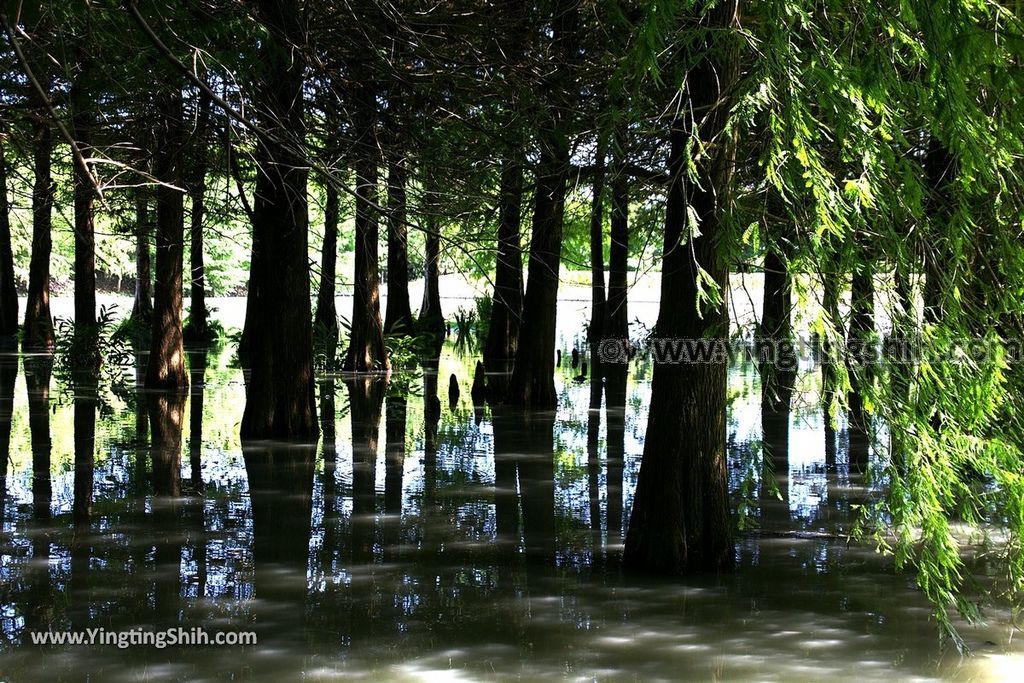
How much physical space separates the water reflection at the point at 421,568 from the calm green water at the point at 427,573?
0.8 inches

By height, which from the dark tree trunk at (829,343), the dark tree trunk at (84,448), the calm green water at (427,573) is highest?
the dark tree trunk at (829,343)

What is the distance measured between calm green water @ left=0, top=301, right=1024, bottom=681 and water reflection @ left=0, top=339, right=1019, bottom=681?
2 centimetres

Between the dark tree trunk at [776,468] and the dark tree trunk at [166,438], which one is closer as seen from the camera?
Result: the dark tree trunk at [776,468]

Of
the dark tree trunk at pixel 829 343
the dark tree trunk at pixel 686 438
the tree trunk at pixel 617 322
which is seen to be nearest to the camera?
the dark tree trunk at pixel 829 343

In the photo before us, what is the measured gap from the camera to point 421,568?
795 cm

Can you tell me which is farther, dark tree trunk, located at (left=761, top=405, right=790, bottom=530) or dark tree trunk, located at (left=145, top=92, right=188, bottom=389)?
dark tree trunk, located at (left=145, top=92, right=188, bottom=389)

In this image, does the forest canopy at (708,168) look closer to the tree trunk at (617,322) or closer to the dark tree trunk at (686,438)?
the dark tree trunk at (686,438)

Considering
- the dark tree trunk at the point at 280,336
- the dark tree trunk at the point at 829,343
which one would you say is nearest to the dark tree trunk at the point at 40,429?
the dark tree trunk at the point at 280,336

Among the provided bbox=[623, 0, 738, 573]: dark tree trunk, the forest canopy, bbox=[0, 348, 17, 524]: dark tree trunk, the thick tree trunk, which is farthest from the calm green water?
the thick tree trunk

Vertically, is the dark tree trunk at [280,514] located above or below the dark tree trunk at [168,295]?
below

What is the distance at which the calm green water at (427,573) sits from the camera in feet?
19.9

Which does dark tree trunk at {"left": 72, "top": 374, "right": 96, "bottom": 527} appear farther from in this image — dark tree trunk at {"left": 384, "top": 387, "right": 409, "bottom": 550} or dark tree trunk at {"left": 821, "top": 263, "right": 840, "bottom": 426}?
dark tree trunk at {"left": 821, "top": 263, "right": 840, "bottom": 426}

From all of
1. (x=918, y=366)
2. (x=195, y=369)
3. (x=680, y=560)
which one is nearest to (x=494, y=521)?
(x=680, y=560)

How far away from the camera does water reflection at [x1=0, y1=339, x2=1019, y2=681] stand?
6.11m
